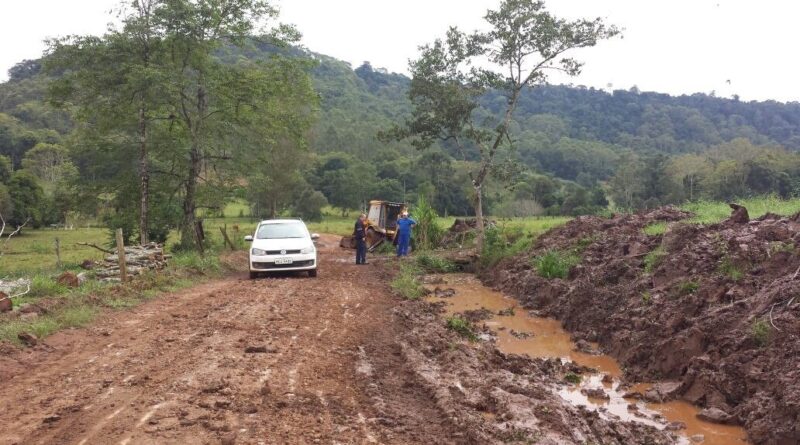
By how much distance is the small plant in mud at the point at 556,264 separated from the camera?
13914mm

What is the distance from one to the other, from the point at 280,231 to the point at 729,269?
10380 mm

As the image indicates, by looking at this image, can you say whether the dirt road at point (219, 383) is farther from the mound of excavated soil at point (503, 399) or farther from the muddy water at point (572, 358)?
the muddy water at point (572, 358)

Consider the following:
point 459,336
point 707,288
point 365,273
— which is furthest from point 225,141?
point 707,288

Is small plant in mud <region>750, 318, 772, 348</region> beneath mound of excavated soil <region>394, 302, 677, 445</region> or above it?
above

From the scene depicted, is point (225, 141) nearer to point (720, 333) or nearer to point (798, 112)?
point (720, 333)

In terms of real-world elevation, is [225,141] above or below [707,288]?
above

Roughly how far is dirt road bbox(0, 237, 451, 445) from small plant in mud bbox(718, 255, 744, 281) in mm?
5095

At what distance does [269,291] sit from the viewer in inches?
456

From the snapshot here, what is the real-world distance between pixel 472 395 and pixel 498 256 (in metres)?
13.0

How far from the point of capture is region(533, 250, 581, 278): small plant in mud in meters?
13.9

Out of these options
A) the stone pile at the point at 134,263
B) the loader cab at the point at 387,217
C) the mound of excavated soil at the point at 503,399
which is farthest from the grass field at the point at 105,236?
the mound of excavated soil at the point at 503,399

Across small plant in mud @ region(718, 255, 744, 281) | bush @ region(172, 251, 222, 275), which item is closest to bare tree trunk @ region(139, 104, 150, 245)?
bush @ region(172, 251, 222, 275)

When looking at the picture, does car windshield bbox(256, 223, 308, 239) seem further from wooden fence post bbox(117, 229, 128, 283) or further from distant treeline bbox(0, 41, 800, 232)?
distant treeline bbox(0, 41, 800, 232)

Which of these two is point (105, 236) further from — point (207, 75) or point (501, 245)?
point (501, 245)
